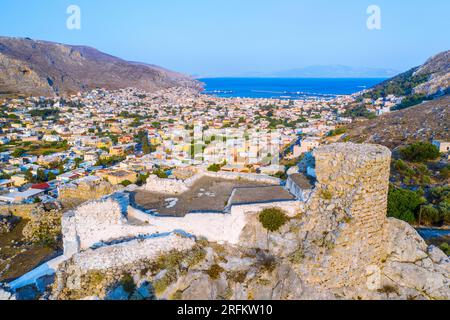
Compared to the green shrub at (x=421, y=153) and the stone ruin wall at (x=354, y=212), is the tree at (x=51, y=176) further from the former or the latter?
the stone ruin wall at (x=354, y=212)

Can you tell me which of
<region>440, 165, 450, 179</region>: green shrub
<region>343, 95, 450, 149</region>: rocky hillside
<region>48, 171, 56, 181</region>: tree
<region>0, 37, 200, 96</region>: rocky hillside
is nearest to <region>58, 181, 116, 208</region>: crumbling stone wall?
<region>48, 171, 56, 181</region>: tree

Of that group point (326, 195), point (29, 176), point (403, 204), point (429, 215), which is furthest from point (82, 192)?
point (429, 215)

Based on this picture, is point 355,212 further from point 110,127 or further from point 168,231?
point 110,127

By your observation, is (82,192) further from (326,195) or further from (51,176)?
(326,195)

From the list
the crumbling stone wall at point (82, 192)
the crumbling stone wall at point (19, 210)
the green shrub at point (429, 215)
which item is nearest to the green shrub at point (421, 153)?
the green shrub at point (429, 215)

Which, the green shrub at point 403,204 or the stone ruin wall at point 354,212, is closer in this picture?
the stone ruin wall at point 354,212

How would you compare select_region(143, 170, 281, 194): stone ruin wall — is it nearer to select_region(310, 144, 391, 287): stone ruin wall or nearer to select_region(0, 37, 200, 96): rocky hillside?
select_region(310, 144, 391, 287): stone ruin wall
